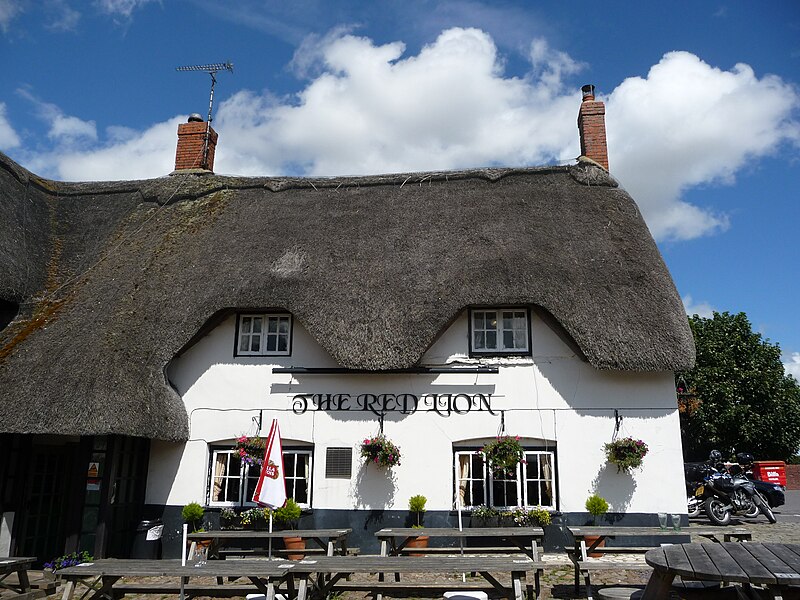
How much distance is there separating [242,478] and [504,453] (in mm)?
4030

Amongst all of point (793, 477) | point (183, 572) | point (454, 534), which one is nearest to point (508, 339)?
point (454, 534)

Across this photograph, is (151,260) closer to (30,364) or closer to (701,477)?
(30,364)

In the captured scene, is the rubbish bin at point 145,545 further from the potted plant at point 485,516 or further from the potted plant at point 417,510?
the potted plant at point 485,516

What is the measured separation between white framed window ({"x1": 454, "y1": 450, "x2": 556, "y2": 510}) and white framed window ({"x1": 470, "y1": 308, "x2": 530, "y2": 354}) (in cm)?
160

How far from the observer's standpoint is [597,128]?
12961 mm

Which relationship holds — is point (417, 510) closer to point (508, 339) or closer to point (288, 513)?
point (288, 513)

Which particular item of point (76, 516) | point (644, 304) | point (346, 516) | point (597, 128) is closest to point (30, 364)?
point (76, 516)

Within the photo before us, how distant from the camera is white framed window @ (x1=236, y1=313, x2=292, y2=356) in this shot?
34.2 feet

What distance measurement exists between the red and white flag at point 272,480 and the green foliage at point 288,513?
267cm

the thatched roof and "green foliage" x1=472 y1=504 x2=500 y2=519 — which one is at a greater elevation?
the thatched roof

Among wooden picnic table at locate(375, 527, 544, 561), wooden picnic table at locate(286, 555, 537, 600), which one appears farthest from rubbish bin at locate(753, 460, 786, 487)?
wooden picnic table at locate(286, 555, 537, 600)

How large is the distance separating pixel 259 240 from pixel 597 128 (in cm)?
→ 710

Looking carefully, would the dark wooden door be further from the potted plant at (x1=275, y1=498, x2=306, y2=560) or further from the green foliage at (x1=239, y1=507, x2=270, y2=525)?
the potted plant at (x1=275, y1=498, x2=306, y2=560)

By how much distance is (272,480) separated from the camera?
6.80m
